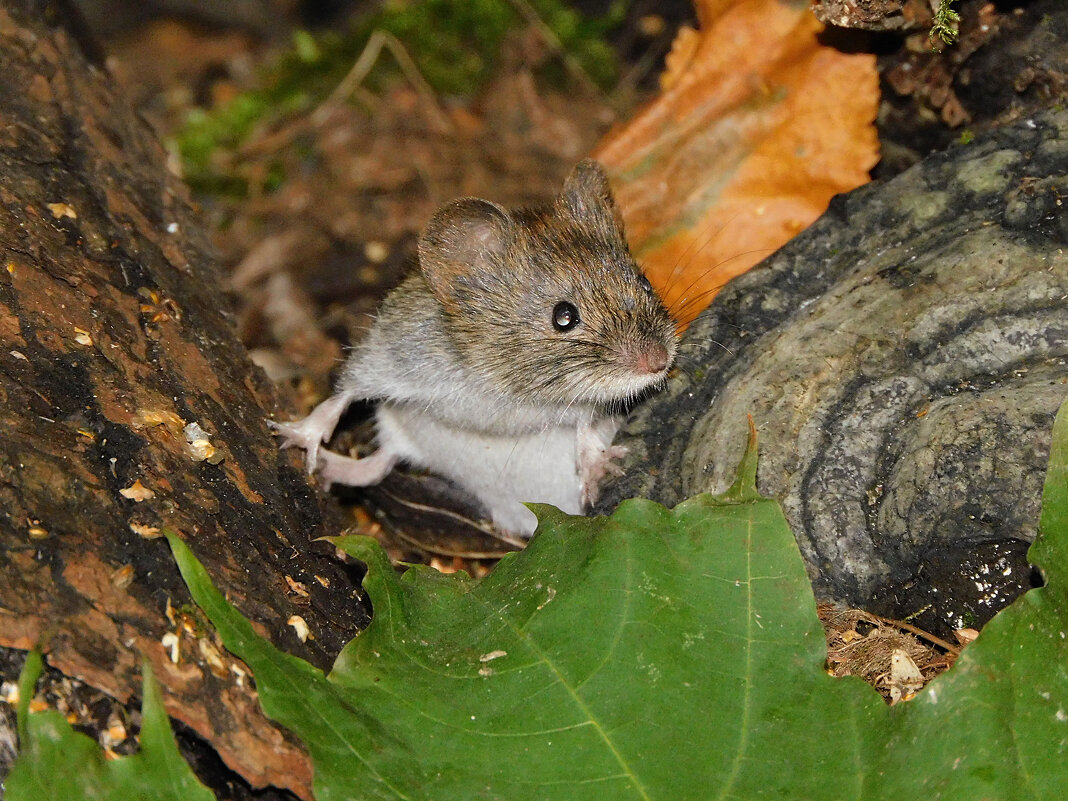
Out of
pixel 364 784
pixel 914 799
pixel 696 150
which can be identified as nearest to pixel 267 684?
pixel 364 784

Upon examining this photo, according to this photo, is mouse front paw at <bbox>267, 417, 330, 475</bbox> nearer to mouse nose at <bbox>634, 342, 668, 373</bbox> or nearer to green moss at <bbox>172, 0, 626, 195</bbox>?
mouse nose at <bbox>634, 342, 668, 373</bbox>

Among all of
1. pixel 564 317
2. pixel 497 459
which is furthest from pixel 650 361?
pixel 497 459

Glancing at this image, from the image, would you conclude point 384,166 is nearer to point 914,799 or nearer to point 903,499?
point 903,499

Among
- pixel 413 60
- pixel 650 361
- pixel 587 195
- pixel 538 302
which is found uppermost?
pixel 413 60

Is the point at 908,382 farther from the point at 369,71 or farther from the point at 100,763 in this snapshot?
the point at 369,71

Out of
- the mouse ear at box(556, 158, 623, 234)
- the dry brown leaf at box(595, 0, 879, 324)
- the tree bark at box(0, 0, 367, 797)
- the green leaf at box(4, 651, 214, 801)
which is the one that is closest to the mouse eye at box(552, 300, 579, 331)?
the mouse ear at box(556, 158, 623, 234)
